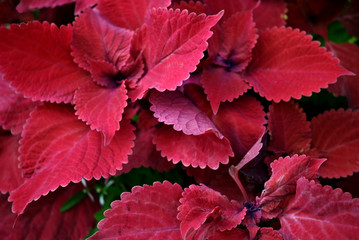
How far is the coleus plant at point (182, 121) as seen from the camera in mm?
479

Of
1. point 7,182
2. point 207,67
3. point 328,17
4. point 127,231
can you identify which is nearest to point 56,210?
point 7,182

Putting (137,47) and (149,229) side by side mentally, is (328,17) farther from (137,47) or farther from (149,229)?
(149,229)

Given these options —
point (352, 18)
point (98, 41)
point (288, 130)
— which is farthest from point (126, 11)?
point (352, 18)

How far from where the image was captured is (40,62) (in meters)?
0.57

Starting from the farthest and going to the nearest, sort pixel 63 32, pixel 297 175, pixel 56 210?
pixel 56 210
pixel 63 32
pixel 297 175

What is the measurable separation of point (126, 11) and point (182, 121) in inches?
8.6

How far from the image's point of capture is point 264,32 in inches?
24.0

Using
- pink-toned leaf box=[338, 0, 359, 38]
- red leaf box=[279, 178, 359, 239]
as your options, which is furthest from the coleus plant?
pink-toned leaf box=[338, 0, 359, 38]

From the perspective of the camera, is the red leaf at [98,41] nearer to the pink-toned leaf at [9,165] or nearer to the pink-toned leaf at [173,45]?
the pink-toned leaf at [173,45]

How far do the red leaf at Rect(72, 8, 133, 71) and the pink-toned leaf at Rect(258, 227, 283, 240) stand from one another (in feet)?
1.01

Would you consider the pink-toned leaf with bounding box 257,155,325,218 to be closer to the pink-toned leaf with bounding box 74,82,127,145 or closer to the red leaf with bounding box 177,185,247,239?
the red leaf with bounding box 177,185,247,239

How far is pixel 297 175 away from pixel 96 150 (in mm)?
267

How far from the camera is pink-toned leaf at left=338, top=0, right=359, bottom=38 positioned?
0.76m

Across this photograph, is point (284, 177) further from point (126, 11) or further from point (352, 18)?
point (352, 18)
